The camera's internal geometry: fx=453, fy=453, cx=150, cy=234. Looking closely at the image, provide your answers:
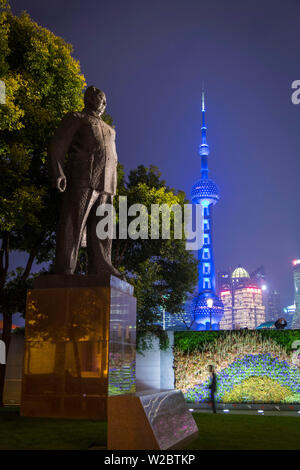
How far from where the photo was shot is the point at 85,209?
23.1ft

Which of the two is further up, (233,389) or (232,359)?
(232,359)

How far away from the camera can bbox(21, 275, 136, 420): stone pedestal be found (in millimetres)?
5953

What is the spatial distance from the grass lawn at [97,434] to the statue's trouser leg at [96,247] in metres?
2.39

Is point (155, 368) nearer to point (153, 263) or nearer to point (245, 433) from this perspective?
point (153, 263)

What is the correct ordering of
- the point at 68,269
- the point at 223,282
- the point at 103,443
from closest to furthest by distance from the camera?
the point at 103,443
the point at 68,269
the point at 223,282

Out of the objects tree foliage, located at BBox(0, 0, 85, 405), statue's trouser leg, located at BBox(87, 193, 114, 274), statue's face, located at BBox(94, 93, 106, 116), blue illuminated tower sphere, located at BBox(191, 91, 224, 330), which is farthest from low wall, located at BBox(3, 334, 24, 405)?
blue illuminated tower sphere, located at BBox(191, 91, 224, 330)

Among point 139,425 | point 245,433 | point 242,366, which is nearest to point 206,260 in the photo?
point 242,366

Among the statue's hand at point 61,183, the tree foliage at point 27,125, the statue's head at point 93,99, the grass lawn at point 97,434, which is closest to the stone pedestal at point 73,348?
the grass lawn at point 97,434

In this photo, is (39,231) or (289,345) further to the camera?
(289,345)

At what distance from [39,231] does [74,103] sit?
3534 mm

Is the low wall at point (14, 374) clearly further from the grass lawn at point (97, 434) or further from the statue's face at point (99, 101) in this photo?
the statue's face at point (99, 101)
